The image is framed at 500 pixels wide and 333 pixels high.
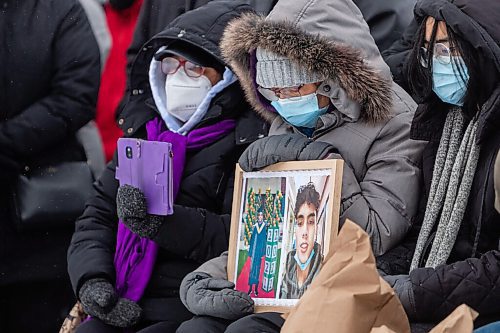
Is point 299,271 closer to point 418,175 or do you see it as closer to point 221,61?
point 418,175

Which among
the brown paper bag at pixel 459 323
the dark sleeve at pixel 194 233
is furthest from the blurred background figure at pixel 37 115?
the brown paper bag at pixel 459 323

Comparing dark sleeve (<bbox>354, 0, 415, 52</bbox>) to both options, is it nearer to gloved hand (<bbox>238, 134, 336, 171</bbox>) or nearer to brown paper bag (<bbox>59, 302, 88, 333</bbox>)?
gloved hand (<bbox>238, 134, 336, 171</bbox>)

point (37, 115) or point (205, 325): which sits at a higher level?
point (205, 325)

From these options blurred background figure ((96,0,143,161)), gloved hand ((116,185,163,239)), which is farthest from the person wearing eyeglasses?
blurred background figure ((96,0,143,161))

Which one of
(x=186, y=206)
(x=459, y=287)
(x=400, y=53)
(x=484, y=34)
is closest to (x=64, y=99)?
(x=186, y=206)

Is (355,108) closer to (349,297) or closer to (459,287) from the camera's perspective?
(459,287)

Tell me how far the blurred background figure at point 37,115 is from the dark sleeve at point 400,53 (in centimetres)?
161

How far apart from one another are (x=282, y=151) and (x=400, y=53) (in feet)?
3.71

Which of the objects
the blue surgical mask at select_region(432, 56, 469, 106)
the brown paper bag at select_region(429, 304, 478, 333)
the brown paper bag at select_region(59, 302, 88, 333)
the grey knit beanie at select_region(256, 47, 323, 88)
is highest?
the blue surgical mask at select_region(432, 56, 469, 106)

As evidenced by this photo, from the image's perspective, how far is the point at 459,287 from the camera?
402 cm

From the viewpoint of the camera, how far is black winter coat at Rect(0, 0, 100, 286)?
6.04 metres

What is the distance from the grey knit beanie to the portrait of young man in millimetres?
475

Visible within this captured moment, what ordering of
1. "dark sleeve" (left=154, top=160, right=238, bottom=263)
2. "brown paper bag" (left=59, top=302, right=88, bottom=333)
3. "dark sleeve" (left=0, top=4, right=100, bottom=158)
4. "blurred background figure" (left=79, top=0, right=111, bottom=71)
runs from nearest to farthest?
"dark sleeve" (left=154, top=160, right=238, bottom=263), "brown paper bag" (left=59, top=302, right=88, bottom=333), "dark sleeve" (left=0, top=4, right=100, bottom=158), "blurred background figure" (left=79, top=0, right=111, bottom=71)

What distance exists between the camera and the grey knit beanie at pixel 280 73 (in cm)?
464
